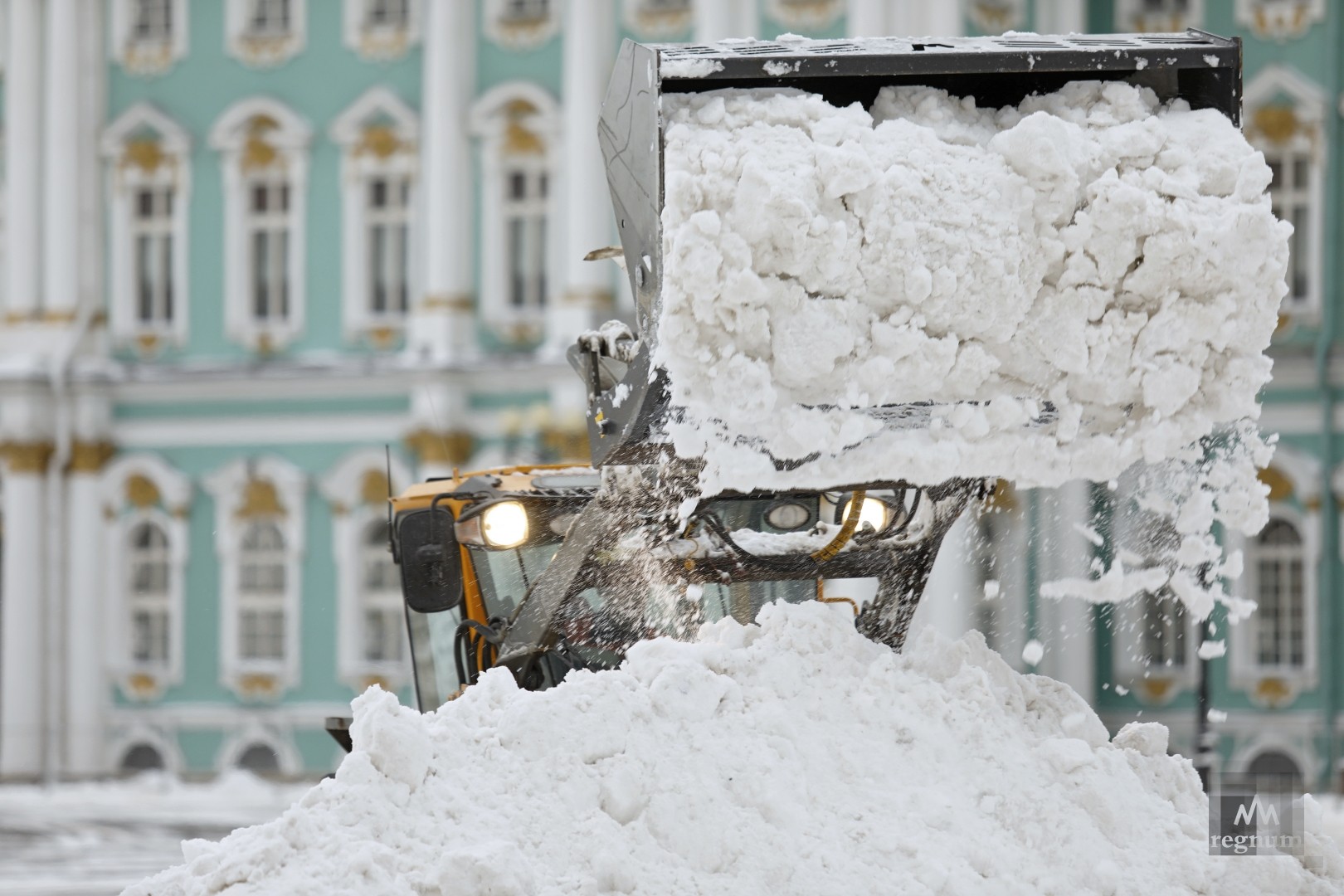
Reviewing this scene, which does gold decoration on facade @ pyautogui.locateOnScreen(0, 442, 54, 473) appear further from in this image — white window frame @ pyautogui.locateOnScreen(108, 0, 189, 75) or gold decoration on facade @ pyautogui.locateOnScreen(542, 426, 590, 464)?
gold decoration on facade @ pyautogui.locateOnScreen(542, 426, 590, 464)

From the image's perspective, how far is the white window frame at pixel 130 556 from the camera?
26.3 m

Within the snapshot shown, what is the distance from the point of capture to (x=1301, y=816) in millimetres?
6770

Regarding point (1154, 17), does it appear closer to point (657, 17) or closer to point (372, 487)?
point (657, 17)

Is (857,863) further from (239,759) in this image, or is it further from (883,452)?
(239,759)

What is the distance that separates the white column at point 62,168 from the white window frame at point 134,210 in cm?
51

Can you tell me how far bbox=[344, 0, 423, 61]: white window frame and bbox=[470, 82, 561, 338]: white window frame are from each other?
4.16 feet

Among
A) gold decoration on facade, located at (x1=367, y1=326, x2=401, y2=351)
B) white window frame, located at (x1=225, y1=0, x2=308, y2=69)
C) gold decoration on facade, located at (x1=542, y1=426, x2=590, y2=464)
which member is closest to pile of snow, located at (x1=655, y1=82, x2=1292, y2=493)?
gold decoration on facade, located at (x1=542, y1=426, x2=590, y2=464)

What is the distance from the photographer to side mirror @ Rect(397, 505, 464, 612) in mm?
7352

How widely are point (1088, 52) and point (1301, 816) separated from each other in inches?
98.8

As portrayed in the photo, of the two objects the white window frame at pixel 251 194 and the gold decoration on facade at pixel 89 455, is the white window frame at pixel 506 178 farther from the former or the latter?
the gold decoration on facade at pixel 89 455

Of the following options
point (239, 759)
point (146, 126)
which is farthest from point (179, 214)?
point (239, 759)

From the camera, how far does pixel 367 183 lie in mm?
26281

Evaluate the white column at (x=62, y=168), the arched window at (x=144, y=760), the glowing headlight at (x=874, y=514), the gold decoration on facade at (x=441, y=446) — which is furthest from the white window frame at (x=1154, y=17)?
the glowing headlight at (x=874, y=514)

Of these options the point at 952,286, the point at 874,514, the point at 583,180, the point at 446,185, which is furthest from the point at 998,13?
the point at 952,286
